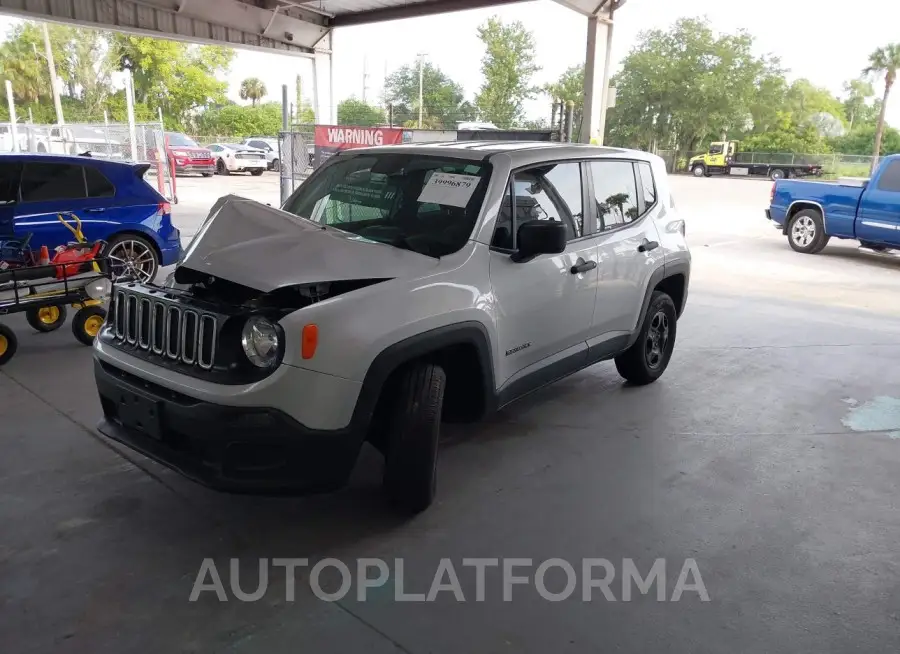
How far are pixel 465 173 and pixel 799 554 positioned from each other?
2.45 meters

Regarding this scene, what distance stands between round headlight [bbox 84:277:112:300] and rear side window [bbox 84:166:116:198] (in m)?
1.88

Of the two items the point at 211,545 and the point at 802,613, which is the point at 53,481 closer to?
the point at 211,545

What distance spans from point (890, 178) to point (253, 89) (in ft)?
237

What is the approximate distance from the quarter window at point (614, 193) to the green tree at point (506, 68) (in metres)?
38.3

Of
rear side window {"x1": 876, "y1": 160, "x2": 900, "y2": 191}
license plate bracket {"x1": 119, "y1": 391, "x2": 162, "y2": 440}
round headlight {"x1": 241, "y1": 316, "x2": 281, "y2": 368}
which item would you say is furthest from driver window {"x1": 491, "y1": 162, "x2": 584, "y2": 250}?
rear side window {"x1": 876, "y1": 160, "x2": 900, "y2": 191}

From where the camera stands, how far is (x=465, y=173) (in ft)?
12.1

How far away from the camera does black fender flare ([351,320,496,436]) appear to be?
9.49 feet

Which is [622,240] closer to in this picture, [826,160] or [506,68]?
[506,68]

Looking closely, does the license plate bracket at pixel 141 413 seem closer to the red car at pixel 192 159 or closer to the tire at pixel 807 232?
the tire at pixel 807 232

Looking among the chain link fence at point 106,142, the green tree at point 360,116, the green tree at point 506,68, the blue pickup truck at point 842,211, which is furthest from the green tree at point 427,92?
the blue pickup truck at point 842,211

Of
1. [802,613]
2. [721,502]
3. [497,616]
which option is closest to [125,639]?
[497,616]

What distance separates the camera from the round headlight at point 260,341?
2762 mm

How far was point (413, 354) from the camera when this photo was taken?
3.03 meters

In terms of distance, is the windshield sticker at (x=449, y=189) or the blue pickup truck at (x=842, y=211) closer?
the windshield sticker at (x=449, y=189)
